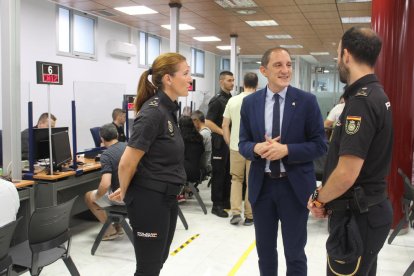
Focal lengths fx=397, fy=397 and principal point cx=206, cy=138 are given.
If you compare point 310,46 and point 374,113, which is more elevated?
point 310,46

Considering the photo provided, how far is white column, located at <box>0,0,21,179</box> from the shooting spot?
3.44 meters

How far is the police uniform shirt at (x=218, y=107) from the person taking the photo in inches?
192

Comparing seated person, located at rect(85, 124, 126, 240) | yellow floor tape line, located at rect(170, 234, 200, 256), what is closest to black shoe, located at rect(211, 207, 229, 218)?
yellow floor tape line, located at rect(170, 234, 200, 256)

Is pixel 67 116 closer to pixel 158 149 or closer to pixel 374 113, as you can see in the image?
pixel 158 149

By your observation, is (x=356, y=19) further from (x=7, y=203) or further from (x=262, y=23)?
(x=7, y=203)

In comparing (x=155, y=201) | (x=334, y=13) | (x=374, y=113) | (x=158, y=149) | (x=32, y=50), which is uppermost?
(x=334, y=13)

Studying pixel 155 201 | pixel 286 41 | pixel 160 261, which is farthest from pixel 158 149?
pixel 286 41

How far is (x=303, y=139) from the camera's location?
224 centimetres

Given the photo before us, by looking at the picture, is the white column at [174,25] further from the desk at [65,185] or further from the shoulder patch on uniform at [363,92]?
the shoulder patch on uniform at [363,92]

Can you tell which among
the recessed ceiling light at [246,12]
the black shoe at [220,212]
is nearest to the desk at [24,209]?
the black shoe at [220,212]

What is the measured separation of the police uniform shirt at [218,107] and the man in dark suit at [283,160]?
255 cm

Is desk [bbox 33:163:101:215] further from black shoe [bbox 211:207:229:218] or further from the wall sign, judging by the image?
black shoe [bbox 211:207:229:218]

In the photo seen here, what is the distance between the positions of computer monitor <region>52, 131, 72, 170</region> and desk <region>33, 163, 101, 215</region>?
14 cm

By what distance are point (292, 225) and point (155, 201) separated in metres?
0.80
